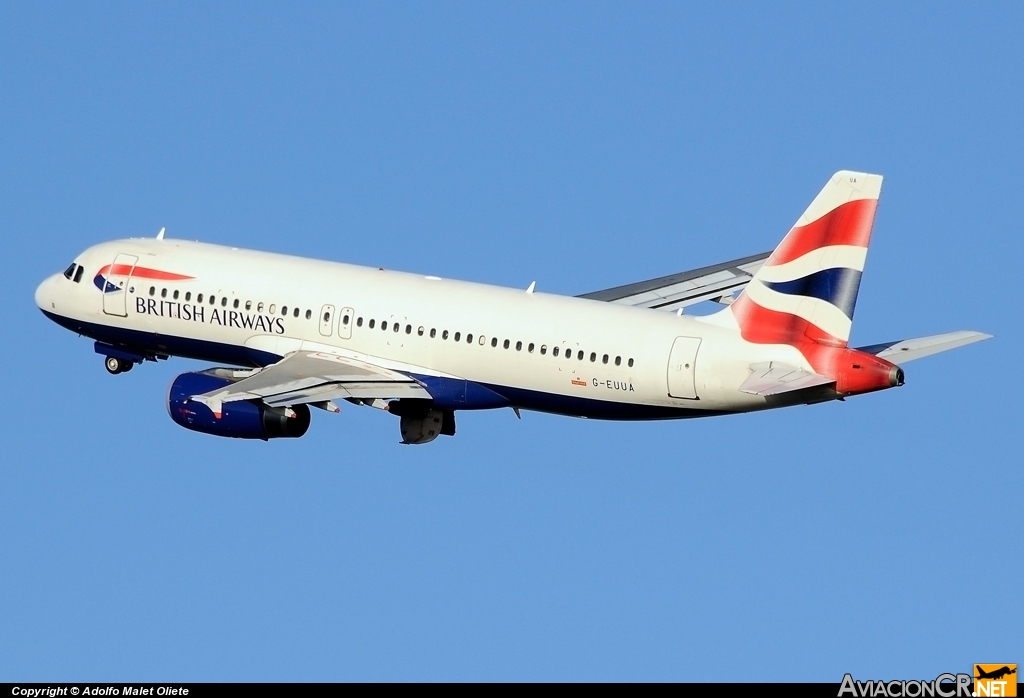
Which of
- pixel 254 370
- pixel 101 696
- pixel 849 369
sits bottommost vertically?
pixel 101 696

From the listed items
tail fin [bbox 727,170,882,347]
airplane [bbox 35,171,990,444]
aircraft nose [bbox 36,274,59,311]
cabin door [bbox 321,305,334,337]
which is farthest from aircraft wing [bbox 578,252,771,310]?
aircraft nose [bbox 36,274,59,311]

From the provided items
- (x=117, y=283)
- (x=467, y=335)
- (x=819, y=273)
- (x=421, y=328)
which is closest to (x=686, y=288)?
(x=467, y=335)

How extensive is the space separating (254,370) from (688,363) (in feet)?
46.9

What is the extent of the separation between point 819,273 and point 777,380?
3.31 m

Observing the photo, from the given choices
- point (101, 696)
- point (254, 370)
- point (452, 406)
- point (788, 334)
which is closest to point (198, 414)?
point (254, 370)

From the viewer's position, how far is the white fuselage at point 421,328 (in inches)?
2598

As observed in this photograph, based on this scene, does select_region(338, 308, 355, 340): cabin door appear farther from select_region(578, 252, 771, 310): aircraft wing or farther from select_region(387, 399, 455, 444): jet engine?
select_region(578, 252, 771, 310): aircraft wing

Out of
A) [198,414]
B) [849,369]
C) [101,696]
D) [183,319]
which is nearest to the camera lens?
[101,696]

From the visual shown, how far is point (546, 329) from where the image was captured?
67.9m

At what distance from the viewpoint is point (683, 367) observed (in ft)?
215

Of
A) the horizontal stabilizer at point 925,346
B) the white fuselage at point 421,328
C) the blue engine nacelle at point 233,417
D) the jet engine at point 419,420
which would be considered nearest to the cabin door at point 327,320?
the white fuselage at point 421,328

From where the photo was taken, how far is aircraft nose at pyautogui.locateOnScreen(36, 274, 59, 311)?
76881mm

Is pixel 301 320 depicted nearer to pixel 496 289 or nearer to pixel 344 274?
pixel 344 274

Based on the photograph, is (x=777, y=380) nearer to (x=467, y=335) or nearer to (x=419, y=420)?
(x=467, y=335)
